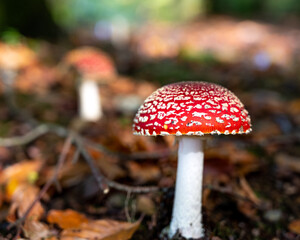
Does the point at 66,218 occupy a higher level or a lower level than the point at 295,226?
higher

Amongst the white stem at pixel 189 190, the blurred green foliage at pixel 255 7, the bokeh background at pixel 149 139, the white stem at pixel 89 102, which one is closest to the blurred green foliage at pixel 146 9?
the blurred green foliage at pixel 255 7

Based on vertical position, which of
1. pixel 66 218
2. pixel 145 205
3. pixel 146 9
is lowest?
pixel 146 9

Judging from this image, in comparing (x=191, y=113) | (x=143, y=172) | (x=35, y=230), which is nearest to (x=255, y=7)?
(x=143, y=172)

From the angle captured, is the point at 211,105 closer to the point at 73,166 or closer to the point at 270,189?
the point at 270,189

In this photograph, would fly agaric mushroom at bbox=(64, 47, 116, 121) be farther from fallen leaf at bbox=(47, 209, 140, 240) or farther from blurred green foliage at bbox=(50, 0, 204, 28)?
blurred green foliage at bbox=(50, 0, 204, 28)

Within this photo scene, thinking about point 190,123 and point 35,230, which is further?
point 35,230

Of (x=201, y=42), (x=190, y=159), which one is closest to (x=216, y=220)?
(x=190, y=159)

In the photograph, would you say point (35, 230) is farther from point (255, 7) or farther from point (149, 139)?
point (255, 7)
